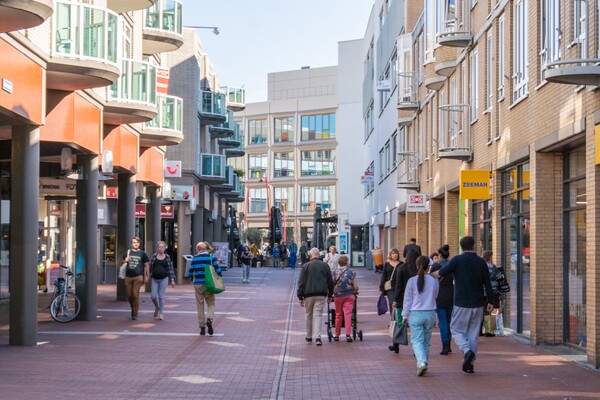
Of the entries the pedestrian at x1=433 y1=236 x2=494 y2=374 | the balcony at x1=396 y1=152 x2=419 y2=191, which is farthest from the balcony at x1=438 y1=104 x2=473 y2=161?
the pedestrian at x1=433 y1=236 x2=494 y2=374

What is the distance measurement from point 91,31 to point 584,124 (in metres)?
10.2

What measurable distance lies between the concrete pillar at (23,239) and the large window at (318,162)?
9055 cm

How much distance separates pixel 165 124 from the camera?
33.6 m

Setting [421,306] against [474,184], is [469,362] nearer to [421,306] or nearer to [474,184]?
[421,306]

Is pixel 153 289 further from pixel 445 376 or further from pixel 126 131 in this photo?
pixel 445 376

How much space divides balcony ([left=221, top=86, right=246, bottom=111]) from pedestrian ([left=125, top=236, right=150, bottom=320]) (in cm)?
4578

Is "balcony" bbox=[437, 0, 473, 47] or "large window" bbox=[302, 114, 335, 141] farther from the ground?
"large window" bbox=[302, 114, 335, 141]

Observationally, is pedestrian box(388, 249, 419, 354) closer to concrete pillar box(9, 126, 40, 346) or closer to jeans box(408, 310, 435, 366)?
jeans box(408, 310, 435, 366)

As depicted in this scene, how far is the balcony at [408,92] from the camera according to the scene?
39059 mm

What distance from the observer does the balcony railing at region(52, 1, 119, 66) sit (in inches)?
792

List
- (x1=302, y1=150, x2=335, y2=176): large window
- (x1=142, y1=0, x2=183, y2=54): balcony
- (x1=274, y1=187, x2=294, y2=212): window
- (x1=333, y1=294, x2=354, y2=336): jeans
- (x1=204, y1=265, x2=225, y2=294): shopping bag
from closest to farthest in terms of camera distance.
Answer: (x1=333, y1=294, x2=354, y2=336): jeans → (x1=204, y1=265, x2=225, y2=294): shopping bag → (x1=142, y1=0, x2=183, y2=54): balcony → (x1=302, y1=150, x2=335, y2=176): large window → (x1=274, y1=187, x2=294, y2=212): window

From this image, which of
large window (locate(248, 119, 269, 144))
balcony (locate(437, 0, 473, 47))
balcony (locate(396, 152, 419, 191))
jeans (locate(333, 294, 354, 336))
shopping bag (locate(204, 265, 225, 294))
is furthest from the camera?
large window (locate(248, 119, 269, 144))

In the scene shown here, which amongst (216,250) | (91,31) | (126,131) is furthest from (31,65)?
(216,250)

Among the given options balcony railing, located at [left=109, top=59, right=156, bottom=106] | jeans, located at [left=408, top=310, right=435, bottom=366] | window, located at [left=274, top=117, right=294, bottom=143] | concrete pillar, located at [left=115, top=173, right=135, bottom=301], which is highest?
window, located at [left=274, top=117, right=294, bottom=143]
